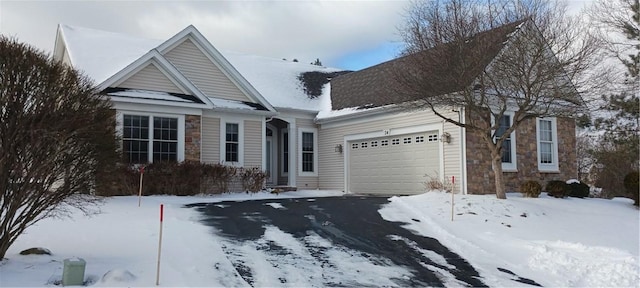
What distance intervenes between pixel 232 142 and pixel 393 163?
19.3ft

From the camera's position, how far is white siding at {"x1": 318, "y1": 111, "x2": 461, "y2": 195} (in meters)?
16.5

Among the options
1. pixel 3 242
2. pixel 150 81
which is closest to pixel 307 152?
pixel 150 81

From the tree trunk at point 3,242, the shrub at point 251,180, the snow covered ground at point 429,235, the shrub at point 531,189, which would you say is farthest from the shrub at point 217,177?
the tree trunk at point 3,242

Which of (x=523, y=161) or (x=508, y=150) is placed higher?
(x=508, y=150)

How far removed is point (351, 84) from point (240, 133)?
20.2 ft

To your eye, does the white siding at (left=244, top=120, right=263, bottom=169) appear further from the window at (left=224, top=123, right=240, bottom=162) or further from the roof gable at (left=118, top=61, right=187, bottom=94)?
the roof gable at (left=118, top=61, right=187, bottom=94)

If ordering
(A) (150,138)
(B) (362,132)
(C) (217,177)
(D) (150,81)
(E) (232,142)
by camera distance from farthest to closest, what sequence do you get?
(B) (362,132), (E) (232,142), (C) (217,177), (D) (150,81), (A) (150,138)

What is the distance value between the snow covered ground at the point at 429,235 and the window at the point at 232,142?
4710mm

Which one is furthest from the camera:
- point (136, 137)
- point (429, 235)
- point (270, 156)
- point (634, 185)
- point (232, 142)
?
point (270, 156)

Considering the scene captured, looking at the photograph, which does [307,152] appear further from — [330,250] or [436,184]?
[330,250]

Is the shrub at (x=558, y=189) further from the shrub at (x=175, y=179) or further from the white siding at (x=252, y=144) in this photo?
the shrub at (x=175, y=179)

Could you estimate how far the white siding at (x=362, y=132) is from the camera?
16531 mm

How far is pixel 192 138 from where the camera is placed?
56.7ft

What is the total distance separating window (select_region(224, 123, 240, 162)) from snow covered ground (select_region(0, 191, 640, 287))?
4.71 metres
